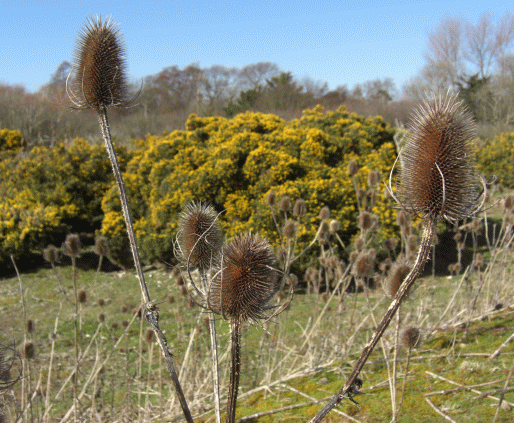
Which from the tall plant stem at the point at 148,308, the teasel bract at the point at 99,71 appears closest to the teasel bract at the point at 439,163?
the tall plant stem at the point at 148,308

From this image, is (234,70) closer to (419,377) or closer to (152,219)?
(152,219)

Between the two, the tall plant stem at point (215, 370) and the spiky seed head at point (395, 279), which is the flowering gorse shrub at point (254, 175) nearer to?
the spiky seed head at point (395, 279)

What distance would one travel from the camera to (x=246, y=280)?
1589 millimetres

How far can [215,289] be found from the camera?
1.72 metres

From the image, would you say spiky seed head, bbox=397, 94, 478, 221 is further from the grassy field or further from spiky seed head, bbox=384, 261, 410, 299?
the grassy field

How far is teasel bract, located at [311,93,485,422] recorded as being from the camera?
4.95 feet

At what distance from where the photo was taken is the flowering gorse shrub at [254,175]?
8133mm

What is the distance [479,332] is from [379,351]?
2.72 ft

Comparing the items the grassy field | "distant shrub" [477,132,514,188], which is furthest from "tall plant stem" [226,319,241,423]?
"distant shrub" [477,132,514,188]

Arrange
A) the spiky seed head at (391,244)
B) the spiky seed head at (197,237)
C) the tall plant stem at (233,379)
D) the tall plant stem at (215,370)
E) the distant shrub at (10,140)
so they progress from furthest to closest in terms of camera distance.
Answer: the distant shrub at (10,140), the spiky seed head at (391,244), the spiky seed head at (197,237), the tall plant stem at (215,370), the tall plant stem at (233,379)

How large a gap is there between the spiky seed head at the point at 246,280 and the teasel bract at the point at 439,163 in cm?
44

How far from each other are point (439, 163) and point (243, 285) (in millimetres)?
783

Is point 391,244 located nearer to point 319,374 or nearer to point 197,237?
point 319,374

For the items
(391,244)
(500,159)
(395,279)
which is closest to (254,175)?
(391,244)
